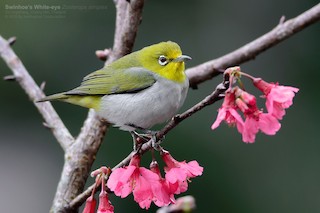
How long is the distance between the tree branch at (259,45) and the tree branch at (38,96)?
800mm

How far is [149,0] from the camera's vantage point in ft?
18.5

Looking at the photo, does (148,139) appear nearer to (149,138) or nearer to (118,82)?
(149,138)

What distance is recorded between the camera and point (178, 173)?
2.16 m

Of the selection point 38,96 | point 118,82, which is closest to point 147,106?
point 118,82

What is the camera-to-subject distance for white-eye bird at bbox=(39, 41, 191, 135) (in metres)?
2.82

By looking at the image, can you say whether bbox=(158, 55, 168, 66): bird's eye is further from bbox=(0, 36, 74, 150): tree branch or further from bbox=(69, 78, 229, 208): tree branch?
bbox=(69, 78, 229, 208): tree branch

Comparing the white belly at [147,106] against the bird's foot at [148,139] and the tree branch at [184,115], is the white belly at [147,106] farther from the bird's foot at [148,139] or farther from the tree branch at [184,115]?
the tree branch at [184,115]

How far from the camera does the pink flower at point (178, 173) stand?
84.4 inches

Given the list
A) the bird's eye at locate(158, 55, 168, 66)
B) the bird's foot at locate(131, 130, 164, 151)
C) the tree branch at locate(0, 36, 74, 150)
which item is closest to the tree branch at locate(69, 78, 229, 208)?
the bird's foot at locate(131, 130, 164, 151)

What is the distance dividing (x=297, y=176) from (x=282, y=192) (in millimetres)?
188

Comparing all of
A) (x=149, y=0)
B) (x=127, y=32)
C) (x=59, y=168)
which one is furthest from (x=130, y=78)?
(x=149, y=0)

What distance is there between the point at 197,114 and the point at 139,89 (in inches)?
73.9

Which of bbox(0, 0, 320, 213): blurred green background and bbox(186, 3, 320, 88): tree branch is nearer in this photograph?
bbox(186, 3, 320, 88): tree branch

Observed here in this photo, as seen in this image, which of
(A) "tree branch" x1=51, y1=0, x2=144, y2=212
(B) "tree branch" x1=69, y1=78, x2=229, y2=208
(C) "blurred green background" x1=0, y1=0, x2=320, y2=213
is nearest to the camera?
(B) "tree branch" x1=69, y1=78, x2=229, y2=208
